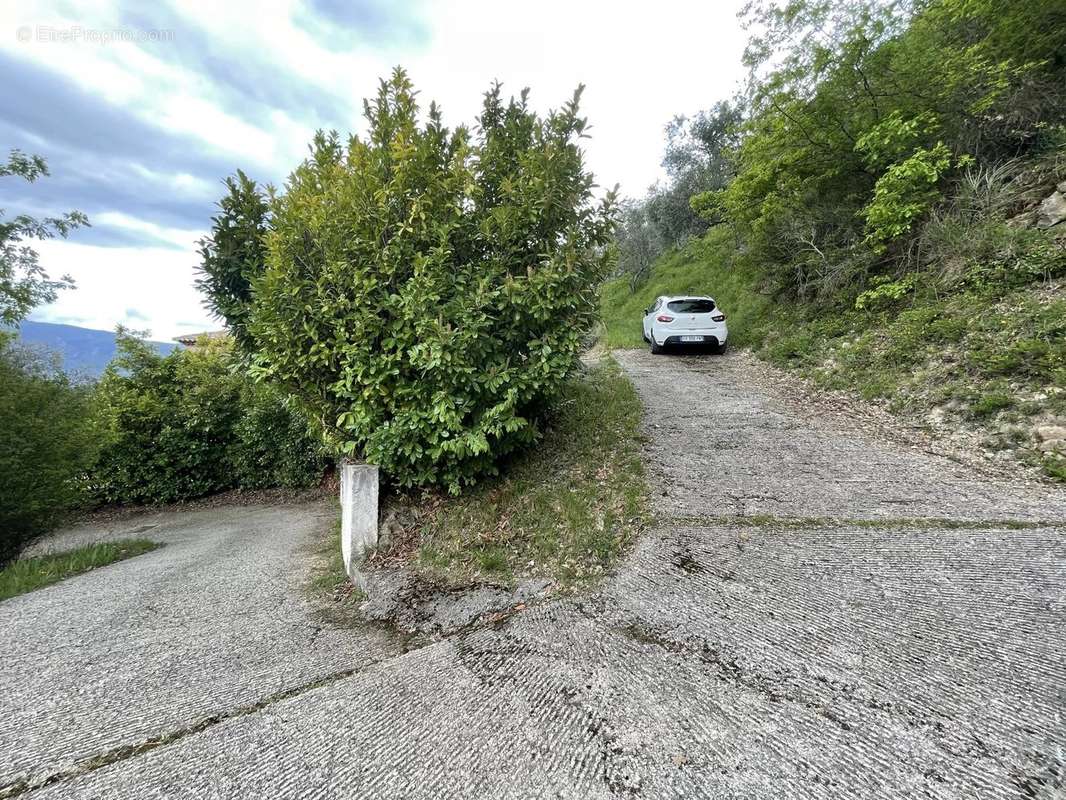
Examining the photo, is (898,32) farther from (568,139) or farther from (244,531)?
(244,531)

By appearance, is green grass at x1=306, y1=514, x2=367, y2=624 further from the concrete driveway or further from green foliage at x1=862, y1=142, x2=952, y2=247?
green foliage at x1=862, y1=142, x2=952, y2=247

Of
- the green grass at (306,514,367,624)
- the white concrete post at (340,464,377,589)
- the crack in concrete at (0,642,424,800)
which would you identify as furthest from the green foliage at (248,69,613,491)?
the crack in concrete at (0,642,424,800)

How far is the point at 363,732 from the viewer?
1.76 metres

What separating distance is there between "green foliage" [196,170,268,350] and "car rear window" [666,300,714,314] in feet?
28.3

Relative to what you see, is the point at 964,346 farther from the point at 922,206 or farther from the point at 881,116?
the point at 881,116

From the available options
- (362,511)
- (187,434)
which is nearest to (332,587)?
(362,511)

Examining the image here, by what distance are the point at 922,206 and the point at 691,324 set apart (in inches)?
171

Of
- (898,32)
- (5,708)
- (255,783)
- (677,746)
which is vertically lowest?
(5,708)

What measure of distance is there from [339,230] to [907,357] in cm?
717

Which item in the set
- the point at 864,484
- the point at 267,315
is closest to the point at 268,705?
the point at 267,315

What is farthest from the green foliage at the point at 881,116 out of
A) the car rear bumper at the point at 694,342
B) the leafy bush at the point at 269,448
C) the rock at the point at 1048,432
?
the leafy bush at the point at 269,448

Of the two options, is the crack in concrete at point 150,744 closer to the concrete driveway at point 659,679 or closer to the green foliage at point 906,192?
the concrete driveway at point 659,679

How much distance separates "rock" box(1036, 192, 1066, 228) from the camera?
5.48 m

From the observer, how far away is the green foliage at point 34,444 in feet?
17.0
